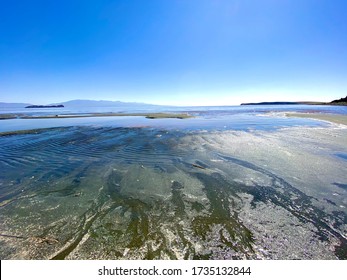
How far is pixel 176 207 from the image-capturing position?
459cm

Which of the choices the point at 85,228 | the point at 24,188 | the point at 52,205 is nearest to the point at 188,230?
the point at 85,228

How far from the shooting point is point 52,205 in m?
4.75

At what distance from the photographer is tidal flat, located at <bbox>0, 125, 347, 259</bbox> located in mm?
3273

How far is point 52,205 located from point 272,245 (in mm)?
A: 5368

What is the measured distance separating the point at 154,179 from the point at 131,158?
2880mm

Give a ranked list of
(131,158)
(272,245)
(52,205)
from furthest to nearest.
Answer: (131,158)
(52,205)
(272,245)

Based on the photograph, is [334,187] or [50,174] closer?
[334,187]

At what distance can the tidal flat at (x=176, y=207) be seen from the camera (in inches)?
129

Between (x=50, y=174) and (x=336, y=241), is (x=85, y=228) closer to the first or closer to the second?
(x=50, y=174)
